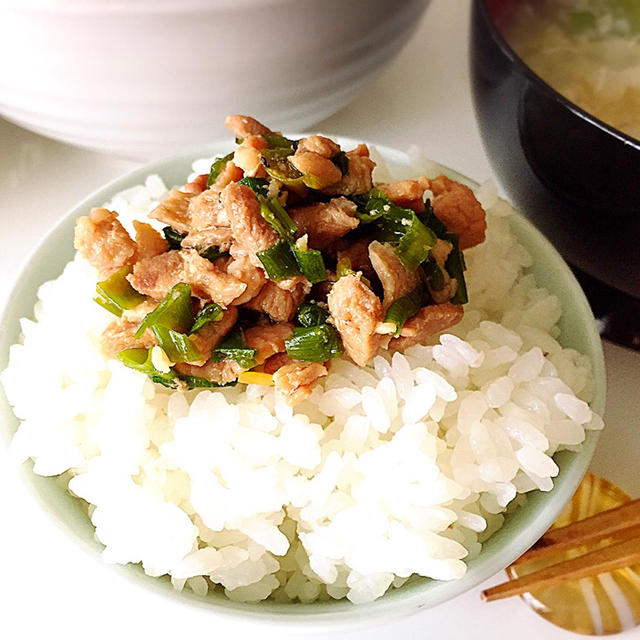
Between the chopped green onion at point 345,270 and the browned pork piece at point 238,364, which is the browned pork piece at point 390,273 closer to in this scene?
the chopped green onion at point 345,270

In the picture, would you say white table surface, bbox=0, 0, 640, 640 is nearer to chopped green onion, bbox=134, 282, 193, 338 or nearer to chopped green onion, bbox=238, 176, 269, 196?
chopped green onion, bbox=134, 282, 193, 338

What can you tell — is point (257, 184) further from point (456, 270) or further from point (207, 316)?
point (456, 270)

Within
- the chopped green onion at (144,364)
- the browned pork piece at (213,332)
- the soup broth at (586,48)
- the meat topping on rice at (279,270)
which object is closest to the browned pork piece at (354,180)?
the meat topping on rice at (279,270)

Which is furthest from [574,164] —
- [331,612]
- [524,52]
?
[331,612]

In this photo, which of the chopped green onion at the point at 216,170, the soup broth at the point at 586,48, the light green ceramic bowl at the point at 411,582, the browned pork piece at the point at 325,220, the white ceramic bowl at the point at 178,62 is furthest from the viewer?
the soup broth at the point at 586,48

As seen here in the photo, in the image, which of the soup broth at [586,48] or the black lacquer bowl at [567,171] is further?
the soup broth at [586,48]

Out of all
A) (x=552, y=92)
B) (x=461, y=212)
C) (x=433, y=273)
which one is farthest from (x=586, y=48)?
(x=433, y=273)
